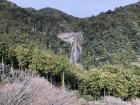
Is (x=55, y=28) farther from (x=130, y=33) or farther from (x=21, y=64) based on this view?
(x=21, y=64)

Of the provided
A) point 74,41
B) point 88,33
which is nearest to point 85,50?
point 74,41

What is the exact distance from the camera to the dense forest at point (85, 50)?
163ft

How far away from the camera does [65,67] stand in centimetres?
5072

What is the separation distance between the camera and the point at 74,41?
86500mm

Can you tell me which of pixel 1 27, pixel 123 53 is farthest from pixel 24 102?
pixel 123 53

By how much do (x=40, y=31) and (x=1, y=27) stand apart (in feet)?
48.7

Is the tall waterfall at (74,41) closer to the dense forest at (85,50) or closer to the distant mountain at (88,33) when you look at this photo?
the dense forest at (85,50)

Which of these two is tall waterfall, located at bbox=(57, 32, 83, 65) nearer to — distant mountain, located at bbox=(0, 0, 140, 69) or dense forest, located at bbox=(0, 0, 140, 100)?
dense forest, located at bbox=(0, 0, 140, 100)

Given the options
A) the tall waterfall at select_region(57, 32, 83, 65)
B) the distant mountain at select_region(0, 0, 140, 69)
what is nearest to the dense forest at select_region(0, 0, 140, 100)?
the distant mountain at select_region(0, 0, 140, 69)

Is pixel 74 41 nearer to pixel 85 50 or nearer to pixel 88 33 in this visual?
pixel 88 33

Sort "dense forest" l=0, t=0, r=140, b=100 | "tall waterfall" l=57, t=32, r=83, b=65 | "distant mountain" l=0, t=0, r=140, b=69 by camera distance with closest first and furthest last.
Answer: "dense forest" l=0, t=0, r=140, b=100
"distant mountain" l=0, t=0, r=140, b=69
"tall waterfall" l=57, t=32, r=83, b=65

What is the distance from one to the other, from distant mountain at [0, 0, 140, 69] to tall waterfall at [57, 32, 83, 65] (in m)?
1.10

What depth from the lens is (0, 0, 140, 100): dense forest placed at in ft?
163

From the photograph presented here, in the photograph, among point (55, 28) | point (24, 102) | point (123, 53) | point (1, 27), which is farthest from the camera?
point (55, 28)
